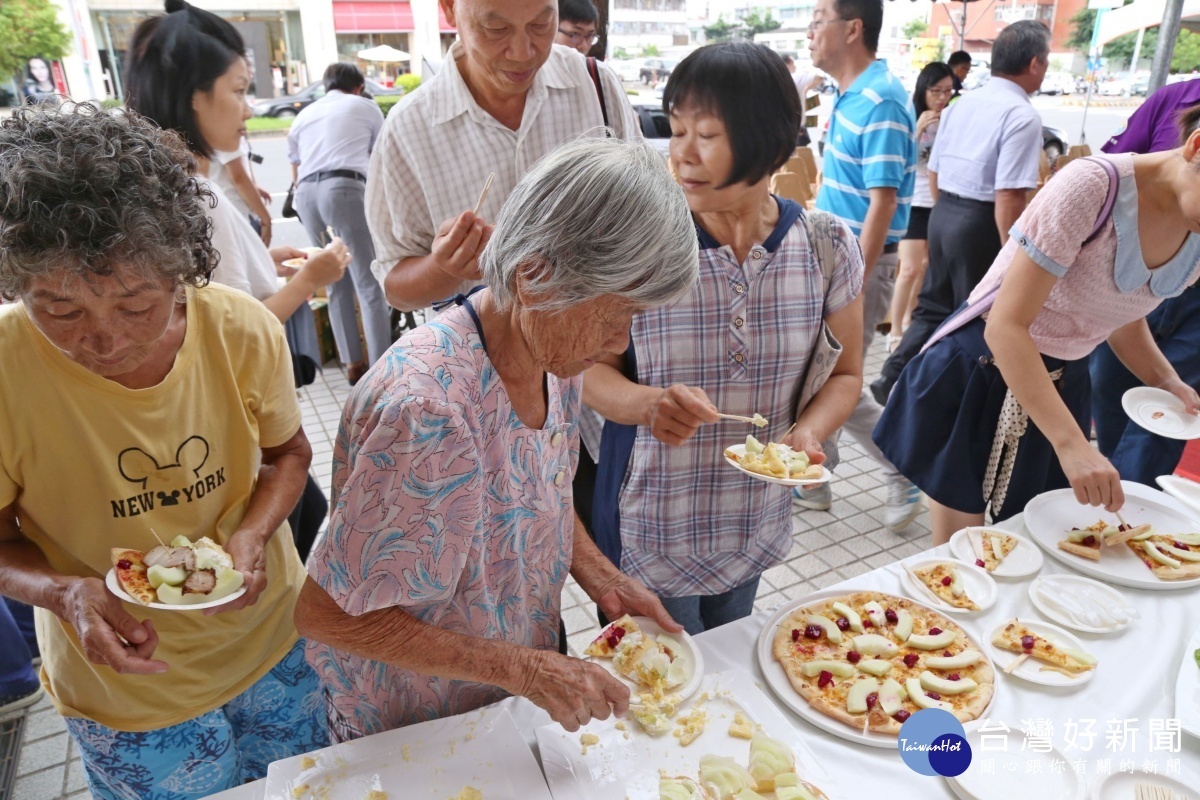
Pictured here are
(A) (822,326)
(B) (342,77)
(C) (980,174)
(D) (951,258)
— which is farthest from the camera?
(B) (342,77)

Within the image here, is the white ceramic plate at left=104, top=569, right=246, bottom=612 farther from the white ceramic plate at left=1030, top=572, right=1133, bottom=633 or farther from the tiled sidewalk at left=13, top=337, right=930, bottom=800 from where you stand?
the white ceramic plate at left=1030, top=572, right=1133, bottom=633

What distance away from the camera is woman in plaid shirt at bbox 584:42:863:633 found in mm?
1562

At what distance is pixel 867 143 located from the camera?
3438 millimetres

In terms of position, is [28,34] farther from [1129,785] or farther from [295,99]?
[1129,785]

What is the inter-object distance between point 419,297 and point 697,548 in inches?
36.6

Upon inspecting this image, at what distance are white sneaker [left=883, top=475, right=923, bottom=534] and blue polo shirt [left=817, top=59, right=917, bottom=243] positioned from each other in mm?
1263

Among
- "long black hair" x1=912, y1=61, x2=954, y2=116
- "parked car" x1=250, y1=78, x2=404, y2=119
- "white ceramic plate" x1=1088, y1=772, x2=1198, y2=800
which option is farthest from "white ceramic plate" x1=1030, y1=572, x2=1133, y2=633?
"parked car" x1=250, y1=78, x2=404, y2=119

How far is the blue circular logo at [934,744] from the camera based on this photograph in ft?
3.80

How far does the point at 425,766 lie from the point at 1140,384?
111 inches

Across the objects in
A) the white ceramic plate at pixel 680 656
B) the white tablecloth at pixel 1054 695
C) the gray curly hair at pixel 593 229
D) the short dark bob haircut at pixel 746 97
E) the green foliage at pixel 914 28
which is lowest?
the white tablecloth at pixel 1054 695

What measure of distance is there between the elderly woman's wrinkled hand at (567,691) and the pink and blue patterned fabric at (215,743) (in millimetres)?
639

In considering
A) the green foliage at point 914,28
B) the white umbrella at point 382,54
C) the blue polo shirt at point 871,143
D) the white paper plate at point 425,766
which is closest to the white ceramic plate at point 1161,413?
the blue polo shirt at point 871,143

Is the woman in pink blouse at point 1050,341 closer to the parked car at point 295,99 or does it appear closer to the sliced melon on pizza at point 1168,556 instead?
the sliced melon on pizza at point 1168,556

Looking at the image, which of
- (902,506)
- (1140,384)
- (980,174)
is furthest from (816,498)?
(980,174)
